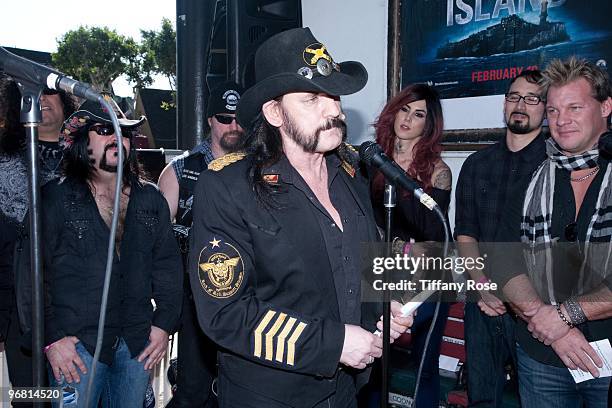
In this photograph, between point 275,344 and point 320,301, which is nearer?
point 275,344

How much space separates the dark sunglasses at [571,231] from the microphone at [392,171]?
3.27 ft

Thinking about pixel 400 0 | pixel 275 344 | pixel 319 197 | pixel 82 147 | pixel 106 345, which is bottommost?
pixel 106 345

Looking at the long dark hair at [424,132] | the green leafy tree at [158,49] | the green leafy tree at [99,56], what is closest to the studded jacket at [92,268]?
the long dark hair at [424,132]

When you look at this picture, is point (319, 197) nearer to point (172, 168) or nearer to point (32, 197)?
point (32, 197)

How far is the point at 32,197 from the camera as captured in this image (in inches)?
74.1

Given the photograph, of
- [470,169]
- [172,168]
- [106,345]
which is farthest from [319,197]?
[172,168]

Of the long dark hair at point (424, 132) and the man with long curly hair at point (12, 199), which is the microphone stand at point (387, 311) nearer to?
the long dark hair at point (424, 132)

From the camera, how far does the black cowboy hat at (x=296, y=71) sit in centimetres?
222

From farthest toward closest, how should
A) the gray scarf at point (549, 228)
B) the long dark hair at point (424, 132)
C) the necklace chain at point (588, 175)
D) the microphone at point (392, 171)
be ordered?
the long dark hair at point (424, 132) < the necklace chain at point (588, 175) < the gray scarf at point (549, 228) < the microphone at point (392, 171)

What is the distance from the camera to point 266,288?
7.12 ft

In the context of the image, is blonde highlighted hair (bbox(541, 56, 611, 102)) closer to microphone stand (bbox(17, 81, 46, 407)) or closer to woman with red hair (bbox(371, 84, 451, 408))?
woman with red hair (bbox(371, 84, 451, 408))

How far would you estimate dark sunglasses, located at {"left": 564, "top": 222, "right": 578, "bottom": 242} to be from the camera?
2.77 m

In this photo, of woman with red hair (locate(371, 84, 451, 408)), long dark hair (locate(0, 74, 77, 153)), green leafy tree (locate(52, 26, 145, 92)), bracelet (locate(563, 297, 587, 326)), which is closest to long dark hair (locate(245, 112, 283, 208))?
woman with red hair (locate(371, 84, 451, 408))

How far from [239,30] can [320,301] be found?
11.7 ft
